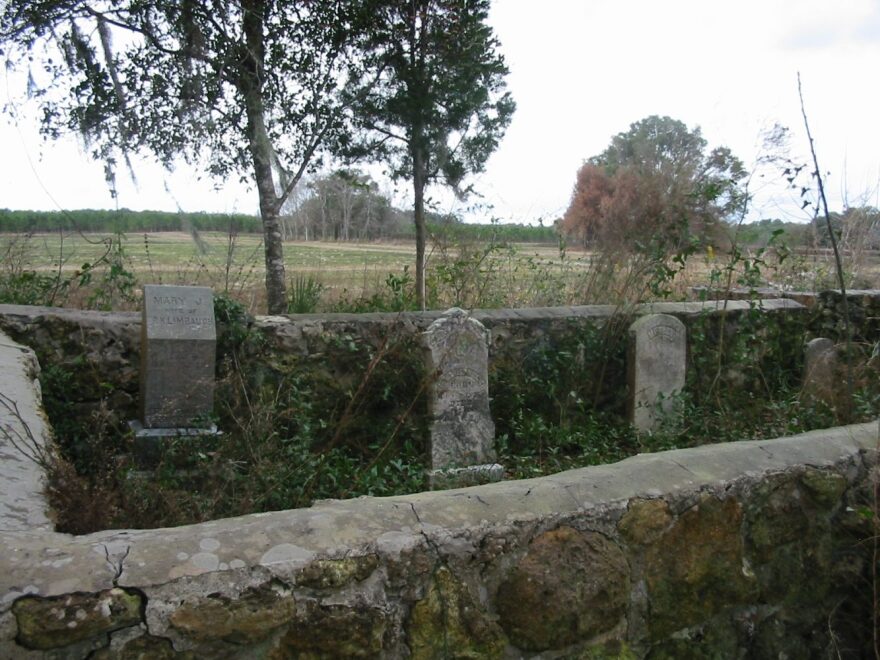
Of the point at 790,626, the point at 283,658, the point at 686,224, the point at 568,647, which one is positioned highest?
the point at 686,224

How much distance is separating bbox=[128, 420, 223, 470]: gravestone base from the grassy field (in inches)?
79.6

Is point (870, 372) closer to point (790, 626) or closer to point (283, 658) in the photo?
point (790, 626)

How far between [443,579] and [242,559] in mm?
485

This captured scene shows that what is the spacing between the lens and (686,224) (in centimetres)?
689

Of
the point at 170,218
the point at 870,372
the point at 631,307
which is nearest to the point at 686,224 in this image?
the point at 631,307

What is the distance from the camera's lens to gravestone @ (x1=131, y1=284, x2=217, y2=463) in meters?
4.68

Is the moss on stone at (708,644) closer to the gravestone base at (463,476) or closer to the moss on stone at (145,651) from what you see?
the moss on stone at (145,651)

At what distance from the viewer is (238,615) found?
1592mm

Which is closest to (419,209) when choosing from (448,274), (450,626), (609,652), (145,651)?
(448,274)

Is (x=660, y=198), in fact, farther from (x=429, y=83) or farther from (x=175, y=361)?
(x=175, y=361)

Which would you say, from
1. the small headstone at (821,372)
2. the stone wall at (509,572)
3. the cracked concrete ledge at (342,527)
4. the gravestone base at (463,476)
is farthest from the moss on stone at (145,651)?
the small headstone at (821,372)

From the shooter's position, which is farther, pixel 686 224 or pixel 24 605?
pixel 686 224

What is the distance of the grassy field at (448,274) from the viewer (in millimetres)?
6879

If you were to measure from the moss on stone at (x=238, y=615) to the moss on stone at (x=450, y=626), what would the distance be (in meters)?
0.32
